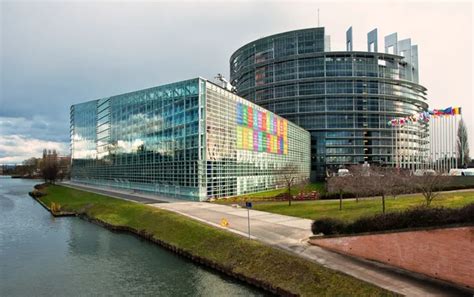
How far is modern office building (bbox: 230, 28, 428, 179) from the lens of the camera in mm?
115000

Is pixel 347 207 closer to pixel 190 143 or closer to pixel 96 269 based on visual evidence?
pixel 96 269

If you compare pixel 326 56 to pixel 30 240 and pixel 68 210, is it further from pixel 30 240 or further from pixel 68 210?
pixel 30 240

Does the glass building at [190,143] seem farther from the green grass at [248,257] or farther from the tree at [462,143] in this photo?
the tree at [462,143]

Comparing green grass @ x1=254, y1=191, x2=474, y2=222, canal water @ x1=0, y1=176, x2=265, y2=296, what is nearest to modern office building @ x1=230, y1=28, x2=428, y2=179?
green grass @ x1=254, y1=191, x2=474, y2=222

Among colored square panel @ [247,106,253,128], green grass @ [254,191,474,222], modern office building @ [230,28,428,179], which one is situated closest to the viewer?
green grass @ [254,191,474,222]

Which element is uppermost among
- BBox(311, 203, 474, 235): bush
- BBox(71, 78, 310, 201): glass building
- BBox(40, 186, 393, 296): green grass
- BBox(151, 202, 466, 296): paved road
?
BBox(71, 78, 310, 201): glass building

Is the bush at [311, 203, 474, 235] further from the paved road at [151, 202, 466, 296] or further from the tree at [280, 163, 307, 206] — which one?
the tree at [280, 163, 307, 206]

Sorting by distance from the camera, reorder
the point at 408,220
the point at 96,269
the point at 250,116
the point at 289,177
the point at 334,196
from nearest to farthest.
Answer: the point at 408,220 → the point at 96,269 → the point at 334,196 → the point at 289,177 → the point at 250,116

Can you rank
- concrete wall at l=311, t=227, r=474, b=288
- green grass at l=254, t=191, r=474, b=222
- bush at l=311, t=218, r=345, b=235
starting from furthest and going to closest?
green grass at l=254, t=191, r=474, b=222 < bush at l=311, t=218, r=345, b=235 < concrete wall at l=311, t=227, r=474, b=288

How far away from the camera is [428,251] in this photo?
16688 millimetres

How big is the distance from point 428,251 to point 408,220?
5.92ft

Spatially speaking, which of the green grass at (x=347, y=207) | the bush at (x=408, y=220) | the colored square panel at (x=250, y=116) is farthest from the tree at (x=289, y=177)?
the bush at (x=408, y=220)

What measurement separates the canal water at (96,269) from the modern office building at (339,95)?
296ft

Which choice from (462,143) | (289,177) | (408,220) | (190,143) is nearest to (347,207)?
(408,220)
